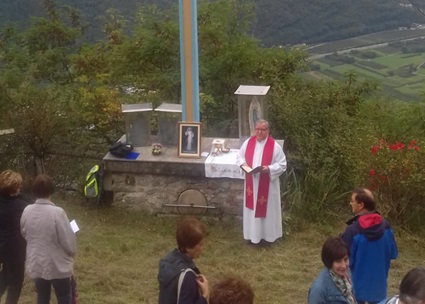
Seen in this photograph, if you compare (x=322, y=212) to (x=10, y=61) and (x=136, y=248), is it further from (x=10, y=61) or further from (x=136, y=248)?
(x=10, y=61)

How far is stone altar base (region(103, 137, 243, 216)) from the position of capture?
29.5 feet

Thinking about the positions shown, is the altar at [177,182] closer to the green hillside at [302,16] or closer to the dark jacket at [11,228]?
the dark jacket at [11,228]

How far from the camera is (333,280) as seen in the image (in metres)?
4.31

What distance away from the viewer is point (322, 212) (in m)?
9.16

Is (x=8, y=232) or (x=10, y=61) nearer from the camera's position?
(x=8, y=232)

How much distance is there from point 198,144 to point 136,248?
5.18 ft

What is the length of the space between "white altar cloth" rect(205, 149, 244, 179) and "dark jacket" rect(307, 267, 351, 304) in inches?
175

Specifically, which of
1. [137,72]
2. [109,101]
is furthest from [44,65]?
[109,101]

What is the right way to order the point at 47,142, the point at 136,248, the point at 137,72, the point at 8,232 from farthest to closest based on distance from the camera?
the point at 137,72
the point at 47,142
the point at 136,248
the point at 8,232

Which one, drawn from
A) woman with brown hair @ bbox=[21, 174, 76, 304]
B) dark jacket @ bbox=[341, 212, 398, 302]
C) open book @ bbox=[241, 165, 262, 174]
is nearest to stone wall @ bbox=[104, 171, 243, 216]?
open book @ bbox=[241, 165, 262, 174]

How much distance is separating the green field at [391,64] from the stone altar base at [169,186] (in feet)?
33.7

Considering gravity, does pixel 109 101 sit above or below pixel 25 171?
above

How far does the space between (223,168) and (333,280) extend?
458cm

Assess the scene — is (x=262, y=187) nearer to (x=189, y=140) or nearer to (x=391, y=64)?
(x=189, y=140)
